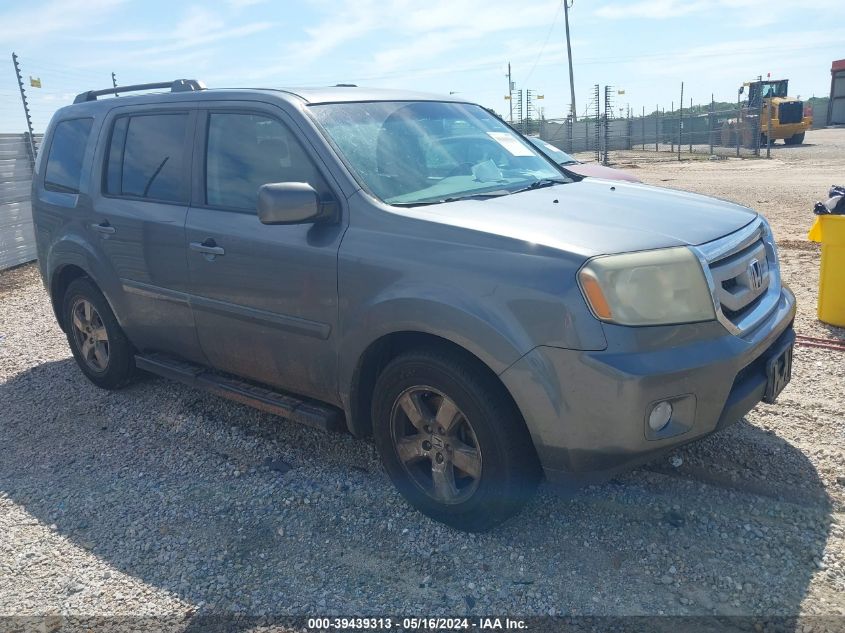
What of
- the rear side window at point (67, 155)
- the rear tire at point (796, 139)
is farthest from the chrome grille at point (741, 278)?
the rear tire at point (796, 139)

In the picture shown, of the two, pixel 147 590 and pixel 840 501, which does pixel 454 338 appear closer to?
pixel 147 590

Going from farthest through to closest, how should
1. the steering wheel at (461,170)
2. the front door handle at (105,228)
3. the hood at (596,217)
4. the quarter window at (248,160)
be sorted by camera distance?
the front door handle at (105,228)
the steering wheel at (461,170)
the quarter window at (248,160)
the hood at (596,217)

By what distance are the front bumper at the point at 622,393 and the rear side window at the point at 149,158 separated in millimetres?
2504

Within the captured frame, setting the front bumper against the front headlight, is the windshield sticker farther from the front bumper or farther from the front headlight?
the front bumper

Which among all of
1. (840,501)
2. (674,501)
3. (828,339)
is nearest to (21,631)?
(674,501)

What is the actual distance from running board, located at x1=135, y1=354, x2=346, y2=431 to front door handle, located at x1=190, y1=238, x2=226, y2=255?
0.79 metres

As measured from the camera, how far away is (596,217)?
3162 mm

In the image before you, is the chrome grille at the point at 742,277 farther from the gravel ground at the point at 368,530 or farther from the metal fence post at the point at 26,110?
the metal fence post at the point at 26,110

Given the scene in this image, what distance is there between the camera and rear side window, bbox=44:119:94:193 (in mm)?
5109

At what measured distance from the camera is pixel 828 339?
211 inches

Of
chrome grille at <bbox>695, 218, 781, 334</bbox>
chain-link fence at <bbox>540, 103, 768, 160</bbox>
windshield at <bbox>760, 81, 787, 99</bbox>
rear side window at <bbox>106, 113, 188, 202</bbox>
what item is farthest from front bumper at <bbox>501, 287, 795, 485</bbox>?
windshield at <bbox>760, 81, 787, 99</bbox>

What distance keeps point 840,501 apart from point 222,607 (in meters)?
2.74

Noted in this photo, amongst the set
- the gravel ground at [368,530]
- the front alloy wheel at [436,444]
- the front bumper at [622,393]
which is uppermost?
the front bumper at [622,393]

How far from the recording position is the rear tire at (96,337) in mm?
5082
